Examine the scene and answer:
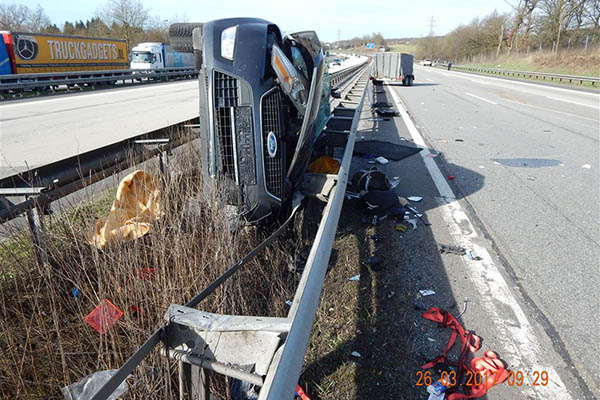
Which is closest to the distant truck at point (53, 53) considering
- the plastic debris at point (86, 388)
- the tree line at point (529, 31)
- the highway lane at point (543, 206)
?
the highway lane at point (543, 206)

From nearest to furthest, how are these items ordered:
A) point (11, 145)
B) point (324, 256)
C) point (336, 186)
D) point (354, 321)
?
point (324, 256) < point (354, 321) < point (336, 186) < point (11, 145)

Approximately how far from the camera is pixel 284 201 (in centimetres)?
346

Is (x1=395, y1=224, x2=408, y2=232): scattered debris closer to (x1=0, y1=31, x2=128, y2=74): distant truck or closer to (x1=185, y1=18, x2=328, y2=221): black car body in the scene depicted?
(x1=185, y1=18, x2=328, y2=221): black car body

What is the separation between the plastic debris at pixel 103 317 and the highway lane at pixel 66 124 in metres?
2.95

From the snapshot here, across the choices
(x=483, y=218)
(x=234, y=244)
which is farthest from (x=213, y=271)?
(x=483, y=218)

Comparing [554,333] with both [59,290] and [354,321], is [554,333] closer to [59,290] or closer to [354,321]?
[354,321]

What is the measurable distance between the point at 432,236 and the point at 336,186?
1569 millimetres

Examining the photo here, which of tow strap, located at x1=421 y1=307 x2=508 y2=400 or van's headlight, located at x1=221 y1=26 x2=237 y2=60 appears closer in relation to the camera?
tow strap, located at x1=421 y1=307 x2=508 y2=400

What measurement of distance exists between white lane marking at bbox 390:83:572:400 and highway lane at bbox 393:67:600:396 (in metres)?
0.12

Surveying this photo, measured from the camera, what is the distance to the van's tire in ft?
13.1

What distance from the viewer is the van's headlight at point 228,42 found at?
10.1ft

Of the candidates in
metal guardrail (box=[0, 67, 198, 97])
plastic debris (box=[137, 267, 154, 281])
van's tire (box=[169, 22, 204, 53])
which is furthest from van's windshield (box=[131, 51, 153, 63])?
plastic debris (box=[137, 267, 154, 281])

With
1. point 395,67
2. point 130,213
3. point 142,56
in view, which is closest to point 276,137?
point 130,213

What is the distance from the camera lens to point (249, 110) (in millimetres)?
3090
